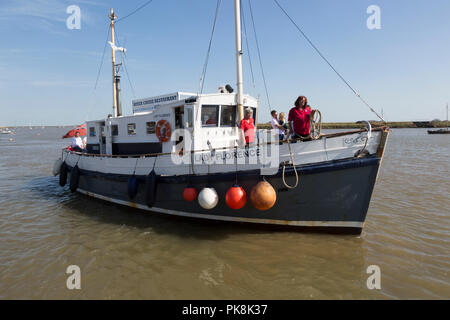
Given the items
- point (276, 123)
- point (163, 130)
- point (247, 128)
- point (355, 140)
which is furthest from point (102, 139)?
point (355, 140)

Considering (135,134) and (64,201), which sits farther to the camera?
(64,201)

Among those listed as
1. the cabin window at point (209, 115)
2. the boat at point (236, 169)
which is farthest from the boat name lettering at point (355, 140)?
the cabin window at point (209, 115)

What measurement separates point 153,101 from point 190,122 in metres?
2.89

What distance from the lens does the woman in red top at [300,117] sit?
5500 millimetres

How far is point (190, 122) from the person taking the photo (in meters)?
7.02

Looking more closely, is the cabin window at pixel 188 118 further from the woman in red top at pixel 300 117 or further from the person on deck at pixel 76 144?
the person on deck at pixel 76 144

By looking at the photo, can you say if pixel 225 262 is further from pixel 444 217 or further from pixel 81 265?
pixel 444 217

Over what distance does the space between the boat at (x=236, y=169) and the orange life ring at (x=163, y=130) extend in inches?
1.1

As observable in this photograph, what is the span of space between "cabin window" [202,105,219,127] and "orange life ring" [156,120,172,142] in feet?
3.54

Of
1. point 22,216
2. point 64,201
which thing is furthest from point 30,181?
point 22,216

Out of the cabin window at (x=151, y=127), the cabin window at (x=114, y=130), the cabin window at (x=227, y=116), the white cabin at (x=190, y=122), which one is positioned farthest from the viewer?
the cabin window at (x=114, y=130)

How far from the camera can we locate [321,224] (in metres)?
5.69

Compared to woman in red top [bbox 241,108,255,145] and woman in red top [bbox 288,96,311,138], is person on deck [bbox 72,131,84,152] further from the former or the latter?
woman in red top [bbox 288,96,311,138]

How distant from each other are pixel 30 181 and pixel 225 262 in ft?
41.4
